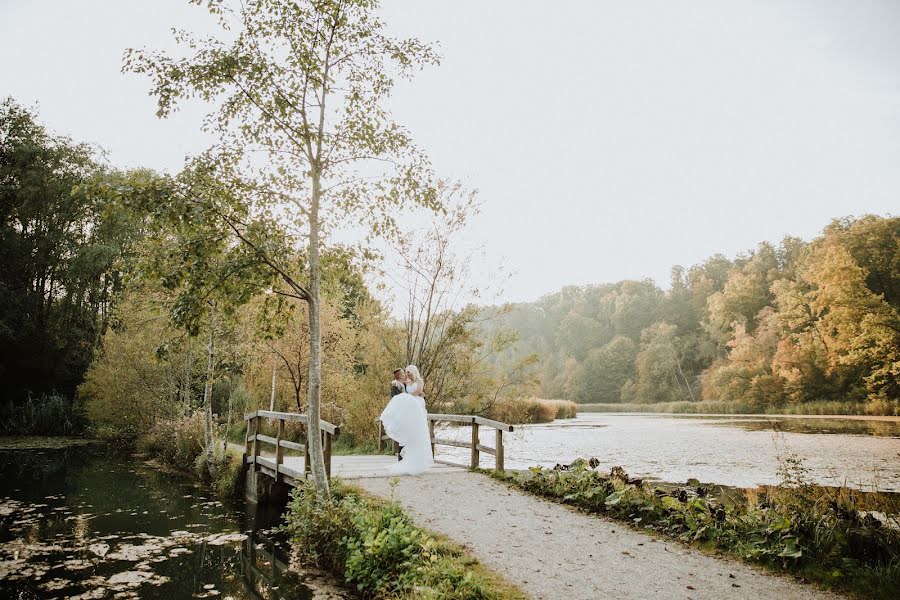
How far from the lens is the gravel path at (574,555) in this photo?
4.73 metres

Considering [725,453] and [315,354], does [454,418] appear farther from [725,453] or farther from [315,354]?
[725,453]

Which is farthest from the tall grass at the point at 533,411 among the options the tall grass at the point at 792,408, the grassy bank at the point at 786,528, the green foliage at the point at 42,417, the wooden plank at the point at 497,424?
the green foliage at the point at 42,417

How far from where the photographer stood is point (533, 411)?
3528 cm

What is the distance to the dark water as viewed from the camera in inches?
262

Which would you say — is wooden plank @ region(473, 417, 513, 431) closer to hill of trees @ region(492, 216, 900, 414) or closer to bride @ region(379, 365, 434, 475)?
bride @ region(379, 365, 434, 475)

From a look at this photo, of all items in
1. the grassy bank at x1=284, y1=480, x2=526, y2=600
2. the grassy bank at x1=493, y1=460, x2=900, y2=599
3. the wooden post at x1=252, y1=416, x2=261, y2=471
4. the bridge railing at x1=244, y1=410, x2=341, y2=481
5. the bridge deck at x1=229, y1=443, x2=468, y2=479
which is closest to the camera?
the grassy bank at x1=284, y1=480, x2=526, y2=600

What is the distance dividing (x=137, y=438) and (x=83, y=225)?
14624 mm

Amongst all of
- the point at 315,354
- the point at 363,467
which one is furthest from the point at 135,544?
the point at 315,354

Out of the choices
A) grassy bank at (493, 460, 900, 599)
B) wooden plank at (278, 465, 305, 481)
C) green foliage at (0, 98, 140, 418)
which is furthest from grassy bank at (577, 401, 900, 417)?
green foliage at (0, 98, 140, 418)

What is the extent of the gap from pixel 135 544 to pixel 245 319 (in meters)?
5.77

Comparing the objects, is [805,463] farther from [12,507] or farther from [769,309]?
[769,309]

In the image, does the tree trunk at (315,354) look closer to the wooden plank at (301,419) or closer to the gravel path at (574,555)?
the wooden plank at (301,419)

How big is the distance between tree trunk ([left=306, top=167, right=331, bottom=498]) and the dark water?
1.30 meters

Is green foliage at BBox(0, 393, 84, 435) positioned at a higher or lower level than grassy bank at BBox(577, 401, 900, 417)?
higher
